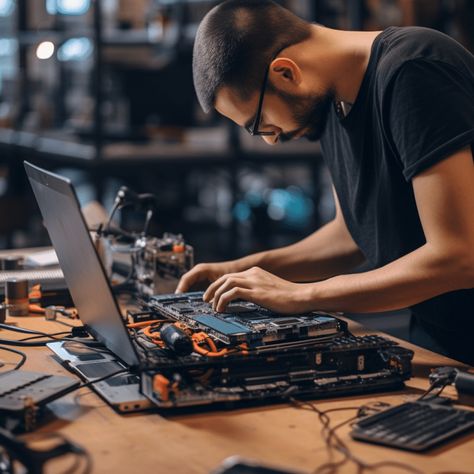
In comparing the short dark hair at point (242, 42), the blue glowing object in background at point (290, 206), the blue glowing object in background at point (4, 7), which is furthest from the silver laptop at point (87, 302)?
the blue glowing object in background at point (4, 7)

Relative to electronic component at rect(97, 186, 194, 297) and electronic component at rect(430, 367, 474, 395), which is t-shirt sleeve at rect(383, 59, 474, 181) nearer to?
electronic component at rect(430, 367, 474, 395)

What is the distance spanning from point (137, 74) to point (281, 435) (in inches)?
169

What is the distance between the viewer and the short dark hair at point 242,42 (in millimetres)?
1569

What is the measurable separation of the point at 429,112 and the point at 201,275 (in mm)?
621

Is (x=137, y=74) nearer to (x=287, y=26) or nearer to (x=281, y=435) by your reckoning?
(x=287, y=26)

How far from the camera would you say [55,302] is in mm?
2002

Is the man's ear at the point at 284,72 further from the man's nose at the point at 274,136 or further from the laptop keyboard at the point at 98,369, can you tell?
the laptop keyboard at the point at 98,369

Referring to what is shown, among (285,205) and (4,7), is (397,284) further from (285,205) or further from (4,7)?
(4,7)

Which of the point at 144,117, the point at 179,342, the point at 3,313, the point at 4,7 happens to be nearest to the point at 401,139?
the point at 179,342

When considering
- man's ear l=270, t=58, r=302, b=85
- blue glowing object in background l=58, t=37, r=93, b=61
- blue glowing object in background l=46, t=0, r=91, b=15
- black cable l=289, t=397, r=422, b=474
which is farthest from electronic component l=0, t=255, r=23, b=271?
blue glowing object in background l=46, t=0, r=91, b=15

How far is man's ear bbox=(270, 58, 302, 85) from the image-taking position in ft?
5.18

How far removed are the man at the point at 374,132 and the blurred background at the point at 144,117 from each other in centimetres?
257

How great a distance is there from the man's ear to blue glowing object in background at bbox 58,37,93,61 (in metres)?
3.36

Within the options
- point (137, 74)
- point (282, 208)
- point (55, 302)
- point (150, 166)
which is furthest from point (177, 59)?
point (55, 302)
